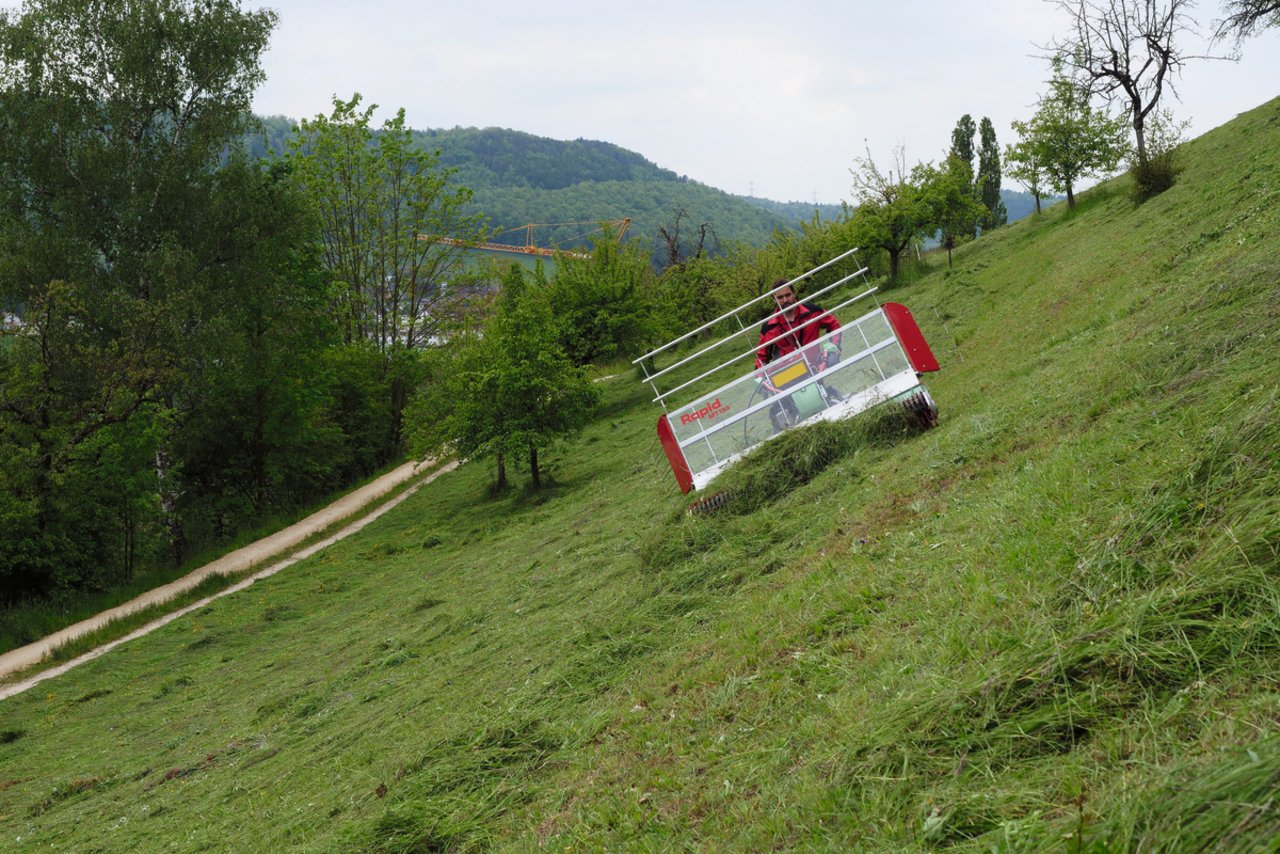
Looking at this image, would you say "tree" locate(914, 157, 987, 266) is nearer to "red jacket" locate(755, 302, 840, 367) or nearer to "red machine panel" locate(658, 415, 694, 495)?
"red jacket" locate(755, 302, 840, 367)

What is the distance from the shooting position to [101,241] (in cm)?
2786

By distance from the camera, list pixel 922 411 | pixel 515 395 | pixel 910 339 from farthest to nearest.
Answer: pixel 515 395
pixel 910 339
pixel 922 411

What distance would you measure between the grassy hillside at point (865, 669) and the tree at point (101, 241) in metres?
9.16

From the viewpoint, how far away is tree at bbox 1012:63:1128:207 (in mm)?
39062

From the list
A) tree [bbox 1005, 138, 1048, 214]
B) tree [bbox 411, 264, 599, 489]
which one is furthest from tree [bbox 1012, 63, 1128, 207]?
tree [bbox 411, 264, 599, 489]

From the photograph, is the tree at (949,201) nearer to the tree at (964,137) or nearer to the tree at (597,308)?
the tree at (597,308)

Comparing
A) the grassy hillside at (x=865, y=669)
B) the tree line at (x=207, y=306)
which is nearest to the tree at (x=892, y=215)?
the tree line at (x=207, y=306)

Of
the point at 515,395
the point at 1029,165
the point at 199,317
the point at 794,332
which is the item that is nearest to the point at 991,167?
the point at 1029,165

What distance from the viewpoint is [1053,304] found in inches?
744

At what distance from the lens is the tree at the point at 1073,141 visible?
39062 mm

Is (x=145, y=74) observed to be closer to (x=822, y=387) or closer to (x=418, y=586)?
(x=418, y=586)

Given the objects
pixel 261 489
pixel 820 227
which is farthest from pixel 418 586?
pixel 820 227

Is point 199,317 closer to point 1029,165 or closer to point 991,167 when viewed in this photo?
point 1029,165

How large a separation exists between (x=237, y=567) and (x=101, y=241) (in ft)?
35.5
